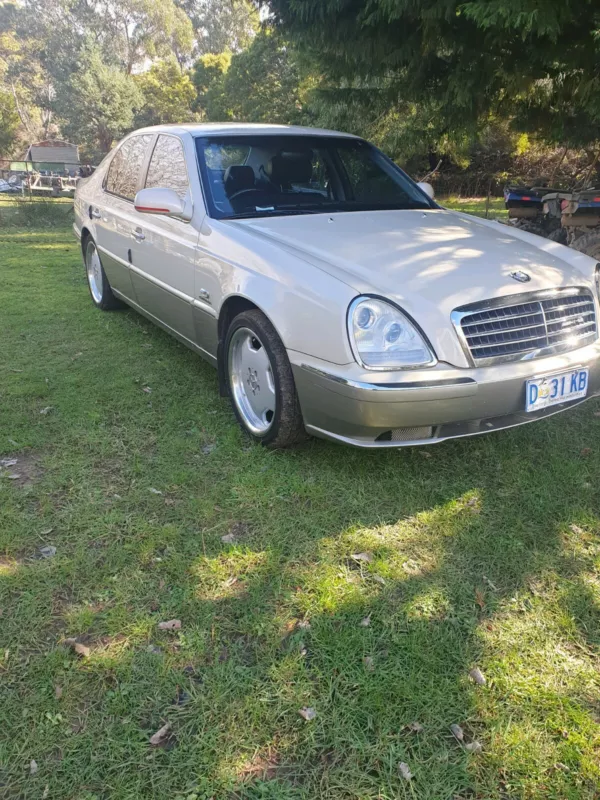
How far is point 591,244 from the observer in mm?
6965

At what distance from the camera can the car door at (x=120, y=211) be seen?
471 centimetres

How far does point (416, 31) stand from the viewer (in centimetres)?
466

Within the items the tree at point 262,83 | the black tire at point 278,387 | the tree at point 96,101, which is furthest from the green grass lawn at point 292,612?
the tree at point 96,101

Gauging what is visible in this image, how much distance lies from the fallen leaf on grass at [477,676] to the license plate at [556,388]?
124cm

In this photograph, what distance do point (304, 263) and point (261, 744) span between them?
2.03 meters

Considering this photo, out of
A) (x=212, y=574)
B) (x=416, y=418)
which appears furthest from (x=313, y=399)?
(x=212, y=574)

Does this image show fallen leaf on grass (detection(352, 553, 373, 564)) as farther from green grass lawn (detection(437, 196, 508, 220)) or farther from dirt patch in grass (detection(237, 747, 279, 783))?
green grass lawn (detection(437, 196, 508, 220))

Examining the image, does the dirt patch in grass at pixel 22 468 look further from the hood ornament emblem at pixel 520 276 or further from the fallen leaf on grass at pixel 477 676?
the hood ornament emblem at pixel 520 276

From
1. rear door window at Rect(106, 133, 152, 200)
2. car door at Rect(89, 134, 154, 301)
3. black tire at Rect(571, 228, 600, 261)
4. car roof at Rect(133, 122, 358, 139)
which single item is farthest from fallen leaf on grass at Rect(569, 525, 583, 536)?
black tire at Rect(571, 228, 600, 261)

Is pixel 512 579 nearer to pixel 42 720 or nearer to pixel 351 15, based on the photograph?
pixel 42 720

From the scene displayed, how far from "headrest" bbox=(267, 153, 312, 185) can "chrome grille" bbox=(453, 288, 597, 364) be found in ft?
6.11

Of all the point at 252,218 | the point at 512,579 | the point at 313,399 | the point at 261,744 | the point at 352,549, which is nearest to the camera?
the point at 261,744

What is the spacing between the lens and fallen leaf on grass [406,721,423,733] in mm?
1797

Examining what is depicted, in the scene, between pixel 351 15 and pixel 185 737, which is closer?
pixel 185 737
